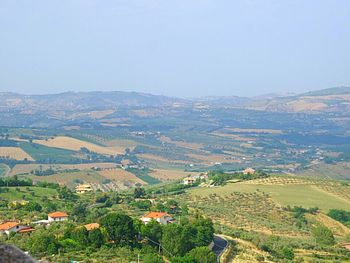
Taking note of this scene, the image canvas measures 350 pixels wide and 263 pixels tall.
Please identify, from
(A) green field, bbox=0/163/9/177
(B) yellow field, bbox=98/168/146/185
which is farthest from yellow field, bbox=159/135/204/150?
(A) green field, bbox=0/163/9/177

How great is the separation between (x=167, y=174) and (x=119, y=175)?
14.0m

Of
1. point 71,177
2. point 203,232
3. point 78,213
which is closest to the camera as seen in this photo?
point 203,232

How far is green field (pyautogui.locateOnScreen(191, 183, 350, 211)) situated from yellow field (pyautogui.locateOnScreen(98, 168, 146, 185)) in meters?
41.2

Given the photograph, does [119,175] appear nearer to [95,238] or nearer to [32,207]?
[32,207]

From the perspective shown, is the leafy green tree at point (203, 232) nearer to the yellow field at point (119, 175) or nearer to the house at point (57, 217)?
the house at point (57, 217)

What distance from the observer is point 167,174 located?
125250 mm

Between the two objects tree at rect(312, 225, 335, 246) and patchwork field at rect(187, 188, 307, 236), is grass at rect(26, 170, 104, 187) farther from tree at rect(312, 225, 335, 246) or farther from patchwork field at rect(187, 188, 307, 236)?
tree at rect(312, 225, 335, 246)

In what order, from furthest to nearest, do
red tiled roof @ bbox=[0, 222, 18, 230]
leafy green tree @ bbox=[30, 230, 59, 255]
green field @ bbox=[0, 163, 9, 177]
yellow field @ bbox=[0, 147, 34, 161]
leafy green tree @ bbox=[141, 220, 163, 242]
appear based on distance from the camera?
yellow field @ bbox=[0, 147, 34, 161] → green field @ bbox=[0, 163, 9, 177] → red tiled roof @ bbox=[0, 222, 18, 230] → leafy green tree @ bbox=[141, 220, 163, 242] → leafy green tree @ bbox=[30, 230, 59, 255]

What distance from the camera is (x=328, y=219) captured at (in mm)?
59094

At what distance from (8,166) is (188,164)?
166ft

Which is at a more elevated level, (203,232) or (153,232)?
(153,232)

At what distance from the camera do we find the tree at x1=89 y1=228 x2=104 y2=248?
3203 cm

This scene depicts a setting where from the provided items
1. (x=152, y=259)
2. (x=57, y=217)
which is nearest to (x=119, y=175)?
(x=57, y=217)

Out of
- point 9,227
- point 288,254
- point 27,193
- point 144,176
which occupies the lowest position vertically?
point 144,176
